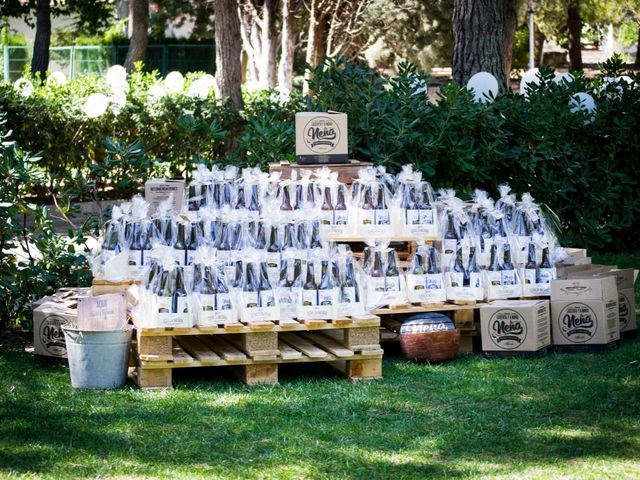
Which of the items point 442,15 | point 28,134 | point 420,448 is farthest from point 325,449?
point 442,15

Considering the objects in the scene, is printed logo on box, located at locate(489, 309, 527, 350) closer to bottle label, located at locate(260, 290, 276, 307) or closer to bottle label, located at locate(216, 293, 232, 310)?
bottle label, located at locate(260, 290, 276, 307)

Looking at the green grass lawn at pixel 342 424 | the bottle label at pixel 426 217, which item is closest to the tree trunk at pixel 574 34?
the bottle label at pixel 426 217

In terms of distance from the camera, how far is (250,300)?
650cm

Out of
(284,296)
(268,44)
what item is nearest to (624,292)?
(284,296)

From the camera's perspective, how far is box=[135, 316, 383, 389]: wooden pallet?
250 inches

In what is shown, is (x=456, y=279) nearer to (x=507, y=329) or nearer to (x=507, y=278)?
(x=507, y=278)

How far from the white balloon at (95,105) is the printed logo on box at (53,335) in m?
8.61

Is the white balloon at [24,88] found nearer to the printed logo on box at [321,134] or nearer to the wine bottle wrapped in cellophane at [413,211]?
the printed logo on box at [321,134]

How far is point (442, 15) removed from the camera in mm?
27719

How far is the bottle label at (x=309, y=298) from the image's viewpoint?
663 centimetres

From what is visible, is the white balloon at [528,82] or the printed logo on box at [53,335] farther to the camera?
the white balloon at [528,82]

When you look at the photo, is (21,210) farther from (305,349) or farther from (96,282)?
(305,349)

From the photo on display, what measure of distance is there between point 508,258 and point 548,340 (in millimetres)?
662

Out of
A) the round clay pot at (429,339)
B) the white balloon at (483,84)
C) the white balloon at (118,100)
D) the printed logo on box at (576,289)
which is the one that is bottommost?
the round clay pot at (429,339)
